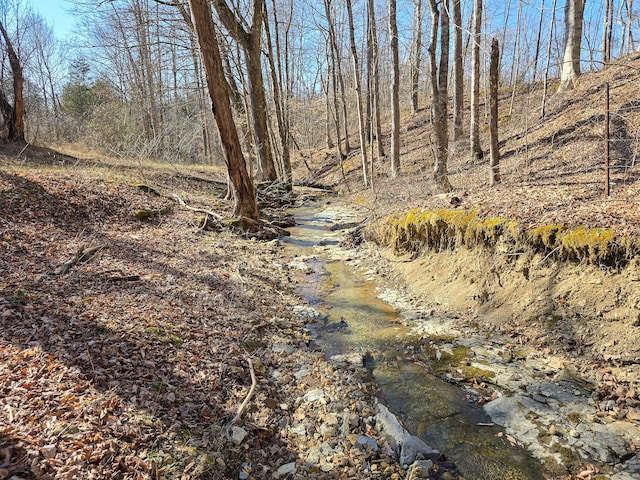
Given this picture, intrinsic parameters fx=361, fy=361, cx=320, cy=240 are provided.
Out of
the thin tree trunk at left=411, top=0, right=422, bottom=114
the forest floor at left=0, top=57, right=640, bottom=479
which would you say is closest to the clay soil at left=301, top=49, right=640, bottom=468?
the forest floor at left=0, top=57, right=640, bottom=479

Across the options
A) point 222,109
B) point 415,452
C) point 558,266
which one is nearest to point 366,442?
point 415,452

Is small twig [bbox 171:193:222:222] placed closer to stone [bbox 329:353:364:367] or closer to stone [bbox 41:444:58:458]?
stone [bbox 329:353:364:367]

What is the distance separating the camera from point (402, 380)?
4418 millimetres

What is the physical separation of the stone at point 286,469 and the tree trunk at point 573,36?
1519 centimetres

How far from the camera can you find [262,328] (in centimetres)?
537

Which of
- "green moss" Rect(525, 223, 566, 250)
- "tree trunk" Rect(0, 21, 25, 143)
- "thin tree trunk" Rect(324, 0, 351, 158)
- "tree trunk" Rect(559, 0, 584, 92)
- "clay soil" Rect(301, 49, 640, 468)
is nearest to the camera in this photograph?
"clay soil" Rect(301, 49, 640, 468)

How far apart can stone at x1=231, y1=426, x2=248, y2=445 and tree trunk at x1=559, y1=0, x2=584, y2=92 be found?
1525cm

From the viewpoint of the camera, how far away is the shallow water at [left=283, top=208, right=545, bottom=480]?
325 cm

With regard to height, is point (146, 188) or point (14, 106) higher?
point (14, 106)

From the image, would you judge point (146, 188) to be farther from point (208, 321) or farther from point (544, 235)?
point (544, 235)

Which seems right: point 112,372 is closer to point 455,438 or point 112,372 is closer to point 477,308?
point 455,438

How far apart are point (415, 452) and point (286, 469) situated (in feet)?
3.82

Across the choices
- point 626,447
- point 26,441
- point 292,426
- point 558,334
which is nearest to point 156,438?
point 26,441

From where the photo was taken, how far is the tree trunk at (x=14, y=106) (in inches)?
584
